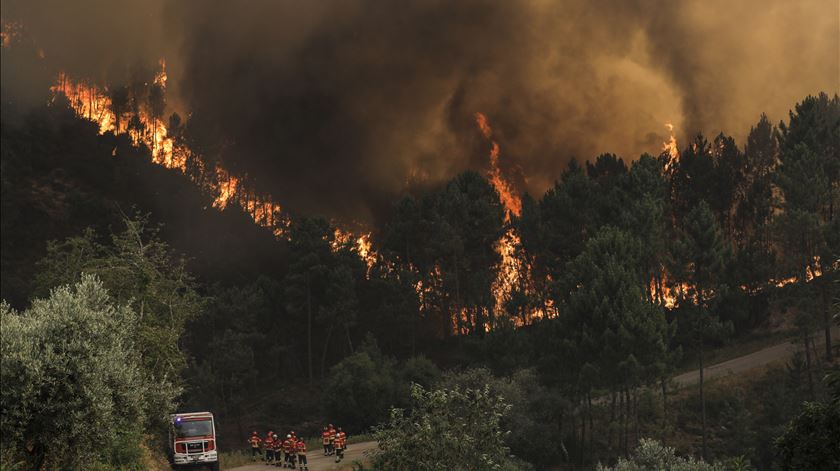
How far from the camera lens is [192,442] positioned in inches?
1544

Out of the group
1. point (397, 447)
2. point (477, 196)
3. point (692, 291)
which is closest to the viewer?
point (397, 447)

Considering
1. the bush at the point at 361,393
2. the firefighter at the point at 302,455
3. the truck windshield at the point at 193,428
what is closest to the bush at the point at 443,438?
the firefighter at the point at 302,455

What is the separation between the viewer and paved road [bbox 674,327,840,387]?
71875 millimetres

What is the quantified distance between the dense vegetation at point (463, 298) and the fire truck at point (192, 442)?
99.4 inches

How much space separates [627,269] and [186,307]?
36747mm

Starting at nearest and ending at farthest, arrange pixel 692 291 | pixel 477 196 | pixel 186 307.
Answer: pixel 186 307, pixel 692 291, pixel 477 196

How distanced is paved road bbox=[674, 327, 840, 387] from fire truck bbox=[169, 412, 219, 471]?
44983 mm

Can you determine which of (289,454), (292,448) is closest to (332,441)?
(289,454)

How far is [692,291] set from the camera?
2685 inches

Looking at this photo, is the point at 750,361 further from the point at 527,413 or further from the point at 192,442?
the point at 192,442

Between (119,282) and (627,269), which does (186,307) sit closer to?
(119,282)

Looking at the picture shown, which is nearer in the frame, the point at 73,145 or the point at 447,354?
the point at 447,354

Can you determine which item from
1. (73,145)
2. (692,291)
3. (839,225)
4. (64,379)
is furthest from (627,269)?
(73,145)

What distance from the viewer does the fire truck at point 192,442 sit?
38875 millimetres
